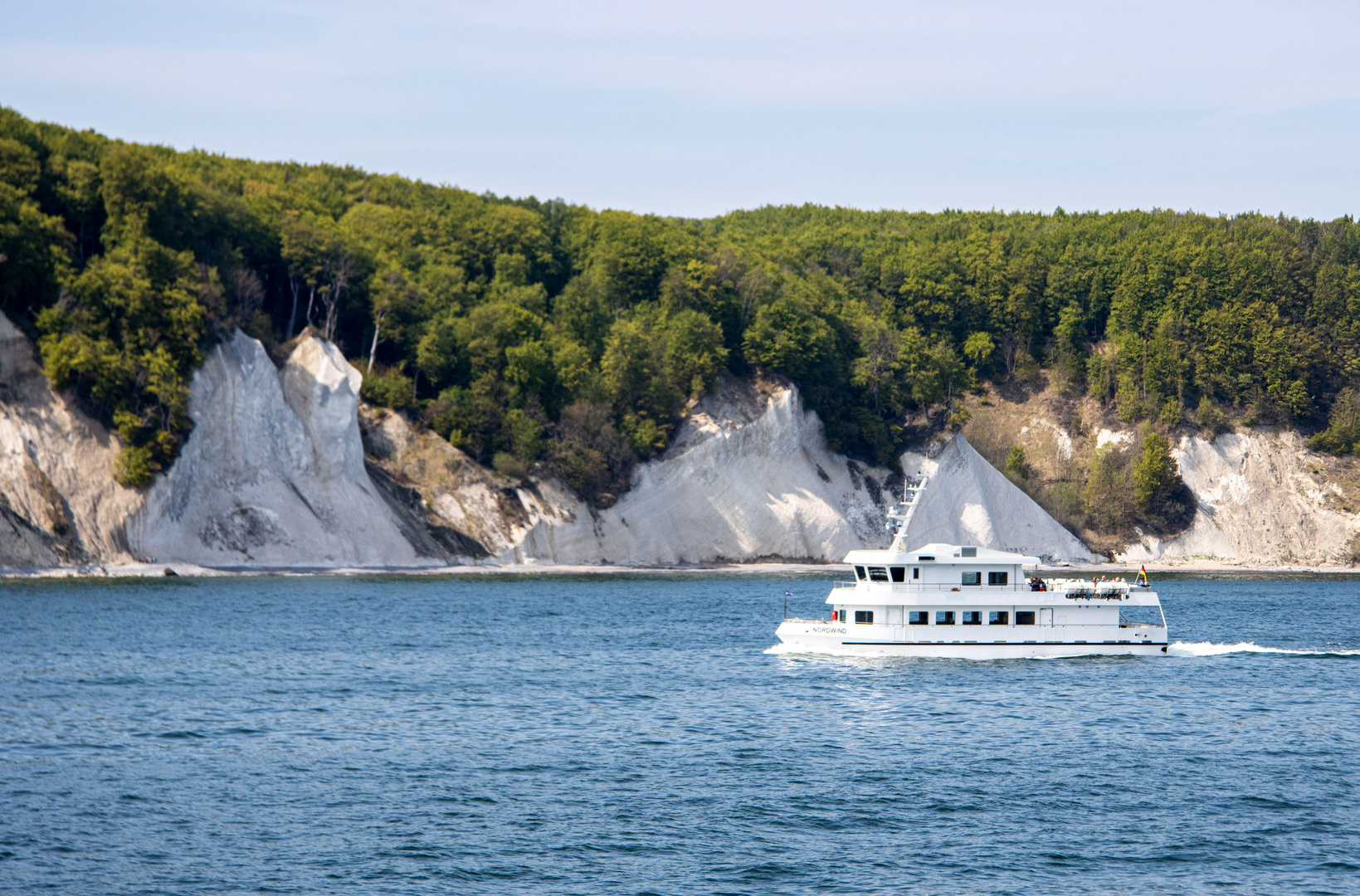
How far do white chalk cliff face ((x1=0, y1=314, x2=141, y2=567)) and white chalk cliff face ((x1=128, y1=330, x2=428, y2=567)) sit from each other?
2062 millimetres

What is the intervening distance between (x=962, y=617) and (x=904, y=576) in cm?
350

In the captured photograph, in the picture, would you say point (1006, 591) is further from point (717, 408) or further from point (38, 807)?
point (717, 408)

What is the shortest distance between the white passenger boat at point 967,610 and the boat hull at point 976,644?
0.11ft

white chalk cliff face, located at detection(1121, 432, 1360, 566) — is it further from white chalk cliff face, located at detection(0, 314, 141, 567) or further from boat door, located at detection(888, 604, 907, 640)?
white chalk cliff face, located at detection(0, 314, 141, 567)

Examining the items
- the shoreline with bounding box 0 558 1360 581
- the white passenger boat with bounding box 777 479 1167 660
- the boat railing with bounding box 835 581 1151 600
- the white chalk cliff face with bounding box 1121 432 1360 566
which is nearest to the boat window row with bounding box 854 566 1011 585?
the white passenger boat with bounding box 777 479 1167 660

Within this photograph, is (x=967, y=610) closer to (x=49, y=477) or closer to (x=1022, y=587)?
(x=1022, y=587)

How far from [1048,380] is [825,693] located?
105m

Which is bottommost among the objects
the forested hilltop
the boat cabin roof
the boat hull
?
the boat hull

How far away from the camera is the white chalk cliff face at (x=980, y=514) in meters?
121

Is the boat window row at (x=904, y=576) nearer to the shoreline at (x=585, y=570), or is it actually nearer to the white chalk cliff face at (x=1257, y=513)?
the shoreline at (x=585, y=570)

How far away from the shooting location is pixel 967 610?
54812 mm

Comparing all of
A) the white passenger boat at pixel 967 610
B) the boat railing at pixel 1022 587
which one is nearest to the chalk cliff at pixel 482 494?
the white passenger boat at pixel 967 610

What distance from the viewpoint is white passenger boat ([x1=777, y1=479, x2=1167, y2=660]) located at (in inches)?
2109

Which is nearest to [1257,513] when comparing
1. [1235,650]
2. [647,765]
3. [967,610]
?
[1235,650]
